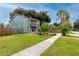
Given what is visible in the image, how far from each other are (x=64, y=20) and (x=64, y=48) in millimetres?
574

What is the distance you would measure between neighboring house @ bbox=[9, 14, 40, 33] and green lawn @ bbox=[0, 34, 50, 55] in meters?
0.12

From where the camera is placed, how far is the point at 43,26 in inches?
246

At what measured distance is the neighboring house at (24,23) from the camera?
20.3 feet

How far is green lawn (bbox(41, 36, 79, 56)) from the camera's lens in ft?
19.4

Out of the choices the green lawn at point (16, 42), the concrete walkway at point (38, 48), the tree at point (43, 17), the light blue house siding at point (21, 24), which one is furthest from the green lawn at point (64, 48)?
the light blue house siding at point (21, 24)

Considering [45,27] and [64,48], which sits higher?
[45,27]

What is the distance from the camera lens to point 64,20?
6.21 m

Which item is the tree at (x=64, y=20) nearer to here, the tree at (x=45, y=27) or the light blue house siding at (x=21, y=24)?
the tree at (x=45, y=27)

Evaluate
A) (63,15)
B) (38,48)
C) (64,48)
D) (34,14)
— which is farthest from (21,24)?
(64,48)

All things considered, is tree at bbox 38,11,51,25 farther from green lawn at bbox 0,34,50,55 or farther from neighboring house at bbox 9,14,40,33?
green lawn at bbox 0,34,50,55

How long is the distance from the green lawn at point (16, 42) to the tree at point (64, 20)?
0.39 meters

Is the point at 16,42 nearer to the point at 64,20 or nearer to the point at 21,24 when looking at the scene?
the point at 21,24

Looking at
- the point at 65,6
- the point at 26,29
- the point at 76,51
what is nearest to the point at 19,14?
the point at 26,29

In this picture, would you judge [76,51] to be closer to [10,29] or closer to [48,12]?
[48,12]
